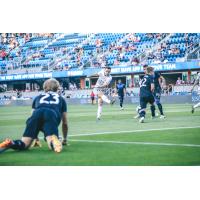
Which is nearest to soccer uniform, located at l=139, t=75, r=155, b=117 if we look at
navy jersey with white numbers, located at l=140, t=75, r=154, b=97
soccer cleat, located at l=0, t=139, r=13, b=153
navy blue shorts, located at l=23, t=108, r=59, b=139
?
navy jersey with white numbers, located at l=140, t=75, r=154, b=97

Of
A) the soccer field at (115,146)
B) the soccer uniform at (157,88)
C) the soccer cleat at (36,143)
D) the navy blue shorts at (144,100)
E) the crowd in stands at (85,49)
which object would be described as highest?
the crowd in stands at (85,49)

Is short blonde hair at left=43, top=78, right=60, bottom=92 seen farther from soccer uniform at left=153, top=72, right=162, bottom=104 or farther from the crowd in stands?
soccer uniform at left=153, top=72, right=162, bottom=104

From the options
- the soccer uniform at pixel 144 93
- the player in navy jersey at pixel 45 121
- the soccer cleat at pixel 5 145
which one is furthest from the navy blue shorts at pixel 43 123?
the soccer uniform at pixel 144 93

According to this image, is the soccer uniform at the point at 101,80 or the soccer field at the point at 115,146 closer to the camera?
the soccer field at the point at 115,146

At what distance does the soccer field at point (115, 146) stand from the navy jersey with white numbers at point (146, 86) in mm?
740

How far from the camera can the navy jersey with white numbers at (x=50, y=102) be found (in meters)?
6.07

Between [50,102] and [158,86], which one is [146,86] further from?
[50,102]

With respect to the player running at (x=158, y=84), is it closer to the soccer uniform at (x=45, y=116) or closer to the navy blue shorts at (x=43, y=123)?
the soccer uniform at (x=45, y=116)

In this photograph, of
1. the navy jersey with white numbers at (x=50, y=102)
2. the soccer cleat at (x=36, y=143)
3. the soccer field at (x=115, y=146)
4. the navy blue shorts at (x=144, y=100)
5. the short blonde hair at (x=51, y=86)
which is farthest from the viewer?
the navy blue shorts at (x=144, y=100)

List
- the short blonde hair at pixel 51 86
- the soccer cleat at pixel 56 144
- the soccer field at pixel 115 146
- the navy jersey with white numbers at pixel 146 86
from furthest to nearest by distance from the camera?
the navy jersey with white numbers at pixel 146 86, the short blonde hair at pixel 51 86, the soccer cleat at pixel 56 144, the soccer field at pixel 115 146

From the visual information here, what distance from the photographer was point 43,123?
6047mm

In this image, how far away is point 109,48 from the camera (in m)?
7.71
